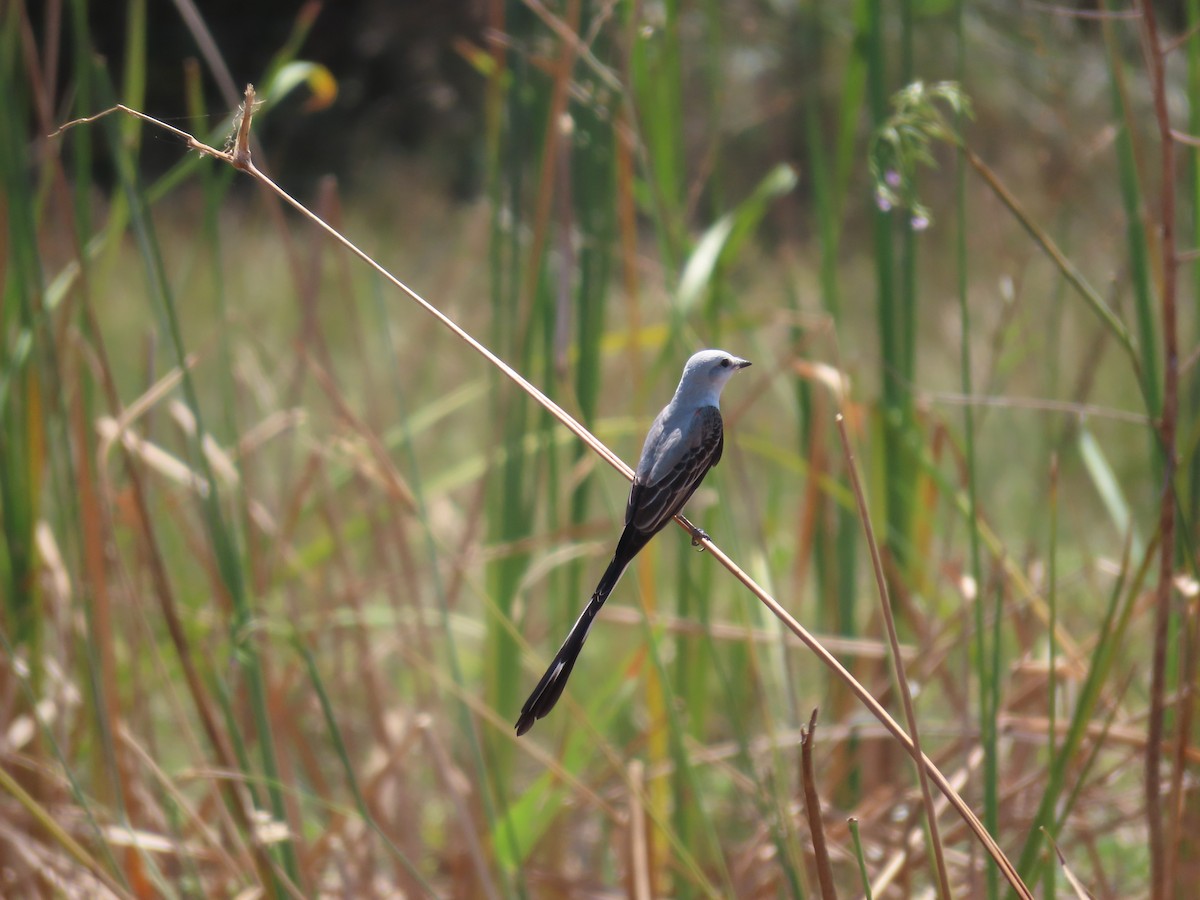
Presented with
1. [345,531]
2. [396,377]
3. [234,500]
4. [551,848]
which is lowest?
[551,848]

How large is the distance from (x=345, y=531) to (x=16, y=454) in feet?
3.10

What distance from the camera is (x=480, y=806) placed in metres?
2.48

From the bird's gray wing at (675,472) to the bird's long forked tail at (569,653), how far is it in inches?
1.1

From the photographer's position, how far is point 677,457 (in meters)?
1.51

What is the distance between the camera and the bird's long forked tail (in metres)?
1.10

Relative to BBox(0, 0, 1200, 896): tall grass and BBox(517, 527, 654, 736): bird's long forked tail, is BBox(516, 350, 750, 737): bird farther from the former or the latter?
BBox(0, 0, 1200, 896): tall grass

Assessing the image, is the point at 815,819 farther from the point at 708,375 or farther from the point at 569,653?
the point at 708,375

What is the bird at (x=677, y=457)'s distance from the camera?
4.54 ft

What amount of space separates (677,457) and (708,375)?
0.14m

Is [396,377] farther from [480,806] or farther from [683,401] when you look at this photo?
[480,806]

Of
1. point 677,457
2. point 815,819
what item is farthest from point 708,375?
point 815,819

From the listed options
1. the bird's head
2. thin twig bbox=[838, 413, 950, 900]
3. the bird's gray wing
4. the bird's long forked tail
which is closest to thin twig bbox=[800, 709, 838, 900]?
thin twig bbox=[838, 413, 950, 900]

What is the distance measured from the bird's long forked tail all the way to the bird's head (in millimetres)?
258

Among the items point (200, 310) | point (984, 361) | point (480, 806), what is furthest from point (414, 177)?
point (480, 806)
